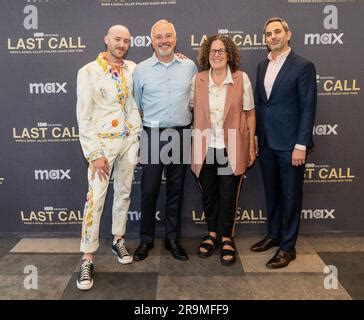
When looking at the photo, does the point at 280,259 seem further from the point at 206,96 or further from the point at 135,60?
the point at 135,60

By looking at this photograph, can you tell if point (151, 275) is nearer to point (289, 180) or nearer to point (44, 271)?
point (44, 271)

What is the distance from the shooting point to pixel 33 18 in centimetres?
301

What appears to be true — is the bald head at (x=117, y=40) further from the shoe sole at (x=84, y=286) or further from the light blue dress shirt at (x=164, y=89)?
the shoe sole at (x=84, y=286)

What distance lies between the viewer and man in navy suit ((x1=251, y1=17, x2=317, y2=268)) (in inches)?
95.9

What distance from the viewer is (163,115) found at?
2.59 meters

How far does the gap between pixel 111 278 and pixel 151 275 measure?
0.28m

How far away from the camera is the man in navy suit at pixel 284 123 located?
7.99 ft

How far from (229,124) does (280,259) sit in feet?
3.47

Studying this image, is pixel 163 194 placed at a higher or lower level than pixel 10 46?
lower

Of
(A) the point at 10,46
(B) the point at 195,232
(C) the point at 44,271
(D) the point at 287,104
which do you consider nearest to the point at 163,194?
(B) the point at 195,232

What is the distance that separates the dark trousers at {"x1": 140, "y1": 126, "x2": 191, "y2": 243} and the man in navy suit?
0.61m

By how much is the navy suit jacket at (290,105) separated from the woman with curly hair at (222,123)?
0.13m
